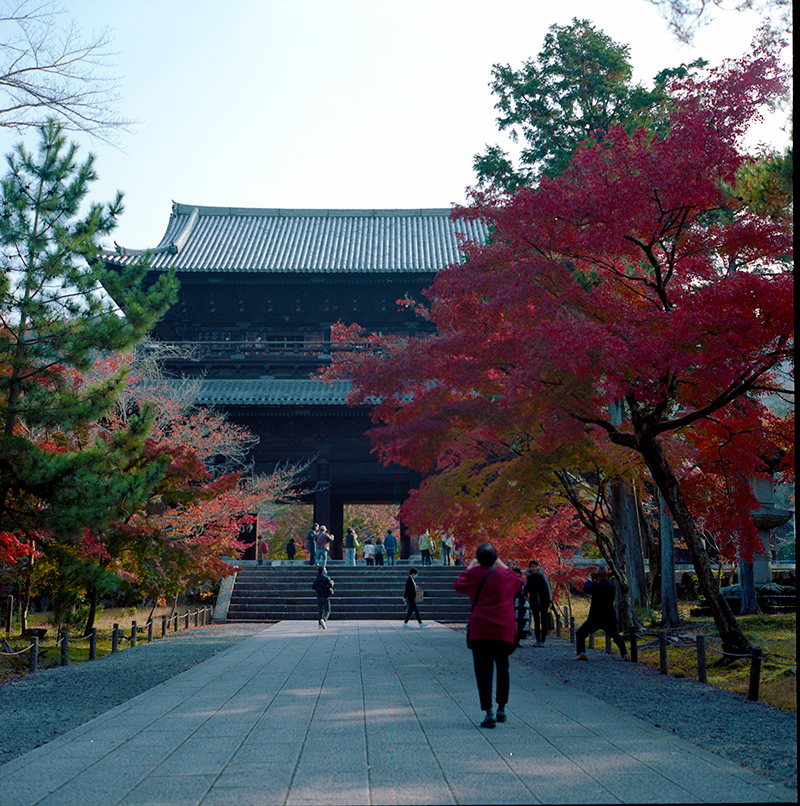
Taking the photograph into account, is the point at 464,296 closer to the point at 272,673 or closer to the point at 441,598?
the point at 272,673

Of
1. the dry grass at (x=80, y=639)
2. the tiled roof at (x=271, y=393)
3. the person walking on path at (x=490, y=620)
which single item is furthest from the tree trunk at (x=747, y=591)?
the person walking on path at (x=490, y=620)

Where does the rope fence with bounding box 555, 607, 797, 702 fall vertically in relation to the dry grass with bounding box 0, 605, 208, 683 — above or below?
above

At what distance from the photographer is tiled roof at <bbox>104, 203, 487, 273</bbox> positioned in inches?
1157

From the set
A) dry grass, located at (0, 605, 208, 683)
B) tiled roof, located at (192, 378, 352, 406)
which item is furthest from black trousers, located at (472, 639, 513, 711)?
tiled roof, located at (192, 378, 352, 406)

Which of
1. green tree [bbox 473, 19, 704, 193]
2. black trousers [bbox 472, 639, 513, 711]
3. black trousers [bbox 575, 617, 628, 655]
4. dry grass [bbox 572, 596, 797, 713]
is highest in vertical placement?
green tree [bbox 473, 19, 704, 193]

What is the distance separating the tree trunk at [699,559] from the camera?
1023 cm

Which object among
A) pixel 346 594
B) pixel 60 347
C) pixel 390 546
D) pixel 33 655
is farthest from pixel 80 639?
pixel 390 546

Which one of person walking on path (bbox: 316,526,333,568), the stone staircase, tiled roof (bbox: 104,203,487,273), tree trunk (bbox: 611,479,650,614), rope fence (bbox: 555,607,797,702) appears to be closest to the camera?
rope fence (bbox: 555,607,797,702)

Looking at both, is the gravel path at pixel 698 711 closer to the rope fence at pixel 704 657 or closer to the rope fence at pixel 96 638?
the rope fence at pixel 704 657

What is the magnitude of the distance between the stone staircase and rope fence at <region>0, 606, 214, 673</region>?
137cm

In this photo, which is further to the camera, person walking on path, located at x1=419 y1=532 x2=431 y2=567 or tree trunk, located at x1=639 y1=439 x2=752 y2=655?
person walking on path, located at x1=419 y1=532 x2=431 y2=567

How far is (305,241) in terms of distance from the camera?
32781mm

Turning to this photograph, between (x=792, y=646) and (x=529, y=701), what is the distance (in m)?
7.00

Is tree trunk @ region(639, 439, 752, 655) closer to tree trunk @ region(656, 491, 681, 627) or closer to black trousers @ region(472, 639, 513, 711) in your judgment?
black trousers @ region(472, 639, 513, 711)
